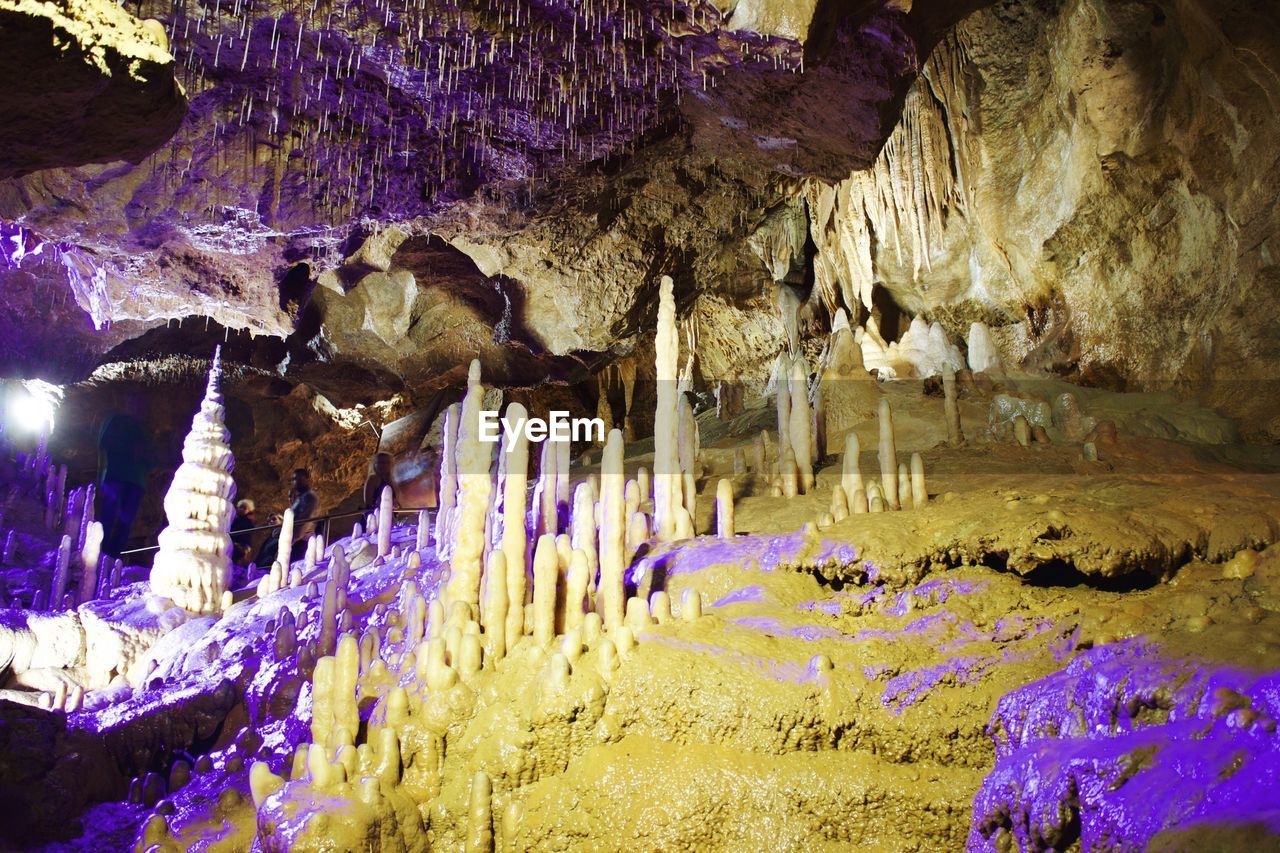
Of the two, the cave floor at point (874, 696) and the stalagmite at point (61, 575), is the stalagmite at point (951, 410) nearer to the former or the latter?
the cave floor at point (874, 696)

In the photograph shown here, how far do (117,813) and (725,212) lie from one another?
11106mm

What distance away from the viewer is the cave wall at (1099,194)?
1060cm

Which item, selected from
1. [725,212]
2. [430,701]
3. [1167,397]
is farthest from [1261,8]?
[430,701]

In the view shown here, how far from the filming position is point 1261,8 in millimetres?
9367

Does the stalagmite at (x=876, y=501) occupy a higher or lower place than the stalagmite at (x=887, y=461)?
lower

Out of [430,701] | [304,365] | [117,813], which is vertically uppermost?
[304,365]

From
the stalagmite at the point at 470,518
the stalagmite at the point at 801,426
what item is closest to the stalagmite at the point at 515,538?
the stalagmite at the point at 470,518

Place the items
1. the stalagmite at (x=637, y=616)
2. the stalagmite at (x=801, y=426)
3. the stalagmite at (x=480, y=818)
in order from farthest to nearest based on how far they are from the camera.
→ the stalagmite at (x=801, y=426) < the stalagmite at (x=637, y=616) < the stalagmite at (x=480, y=818)

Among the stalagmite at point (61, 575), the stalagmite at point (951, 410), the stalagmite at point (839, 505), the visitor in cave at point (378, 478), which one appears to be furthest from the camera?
the visitor in cave at point (378, 478)

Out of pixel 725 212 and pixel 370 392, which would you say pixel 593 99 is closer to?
pixel 725 212

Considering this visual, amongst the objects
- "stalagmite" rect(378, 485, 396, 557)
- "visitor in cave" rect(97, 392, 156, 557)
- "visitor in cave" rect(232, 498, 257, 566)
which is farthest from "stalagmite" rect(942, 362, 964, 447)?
"visitor in cave" rect(97, 392, 156, 557)

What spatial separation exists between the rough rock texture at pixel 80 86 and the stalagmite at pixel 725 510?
538 centimetres

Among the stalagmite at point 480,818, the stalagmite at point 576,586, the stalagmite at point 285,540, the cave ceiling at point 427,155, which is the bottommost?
the stalagmite at point 480,818

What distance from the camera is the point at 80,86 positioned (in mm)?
4199
